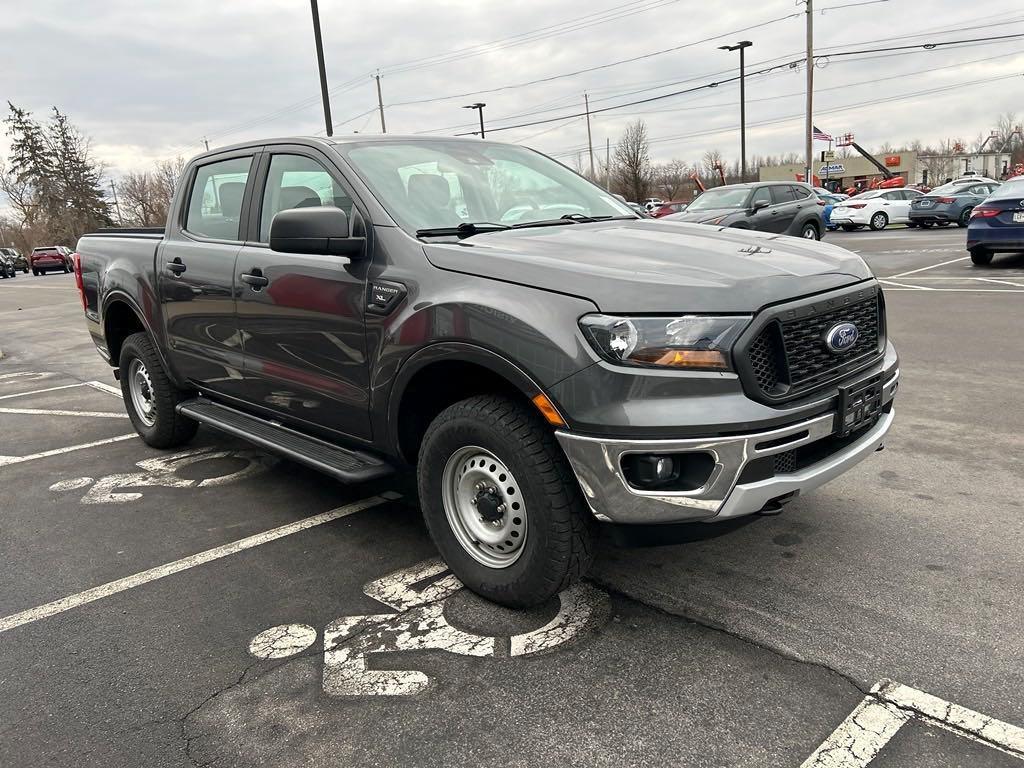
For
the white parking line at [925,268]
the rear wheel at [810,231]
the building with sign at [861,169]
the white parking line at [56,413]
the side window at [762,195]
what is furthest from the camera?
the building with sign at [861,169]

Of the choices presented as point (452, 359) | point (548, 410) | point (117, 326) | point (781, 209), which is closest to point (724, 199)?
point (781, 209)

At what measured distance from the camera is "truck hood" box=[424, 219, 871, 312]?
8.39 feet

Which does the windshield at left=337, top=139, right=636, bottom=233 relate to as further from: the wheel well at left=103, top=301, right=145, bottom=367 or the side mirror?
the wheel well at left=103, top=301, right=145, bottom=367

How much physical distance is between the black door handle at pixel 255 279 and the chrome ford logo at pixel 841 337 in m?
2.63

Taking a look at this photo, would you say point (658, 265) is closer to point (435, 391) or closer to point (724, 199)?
point (435, 391)

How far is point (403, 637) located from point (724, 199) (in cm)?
1477

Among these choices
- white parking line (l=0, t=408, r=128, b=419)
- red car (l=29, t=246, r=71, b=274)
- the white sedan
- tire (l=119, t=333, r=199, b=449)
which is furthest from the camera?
red car (l=29, t=246, r=71, b=274)

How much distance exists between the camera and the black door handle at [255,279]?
3893 mm

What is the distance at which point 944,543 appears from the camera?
3471 mm

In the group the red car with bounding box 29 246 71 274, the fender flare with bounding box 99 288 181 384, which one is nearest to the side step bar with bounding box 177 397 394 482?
the fender flare with bounding box 99 288 181 384

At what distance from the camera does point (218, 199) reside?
4570 millimetres

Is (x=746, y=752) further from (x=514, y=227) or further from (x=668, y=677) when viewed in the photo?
(x=514, y=227)

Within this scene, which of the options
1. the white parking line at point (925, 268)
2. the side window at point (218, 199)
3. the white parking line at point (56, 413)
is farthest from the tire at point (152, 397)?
the white parking line at point (925, 268)

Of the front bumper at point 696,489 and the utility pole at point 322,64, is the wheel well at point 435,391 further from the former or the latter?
the utility pole at point 322,64
